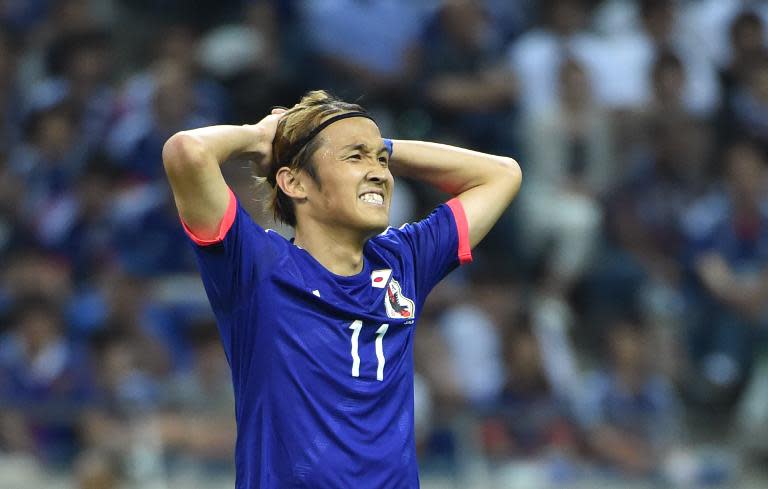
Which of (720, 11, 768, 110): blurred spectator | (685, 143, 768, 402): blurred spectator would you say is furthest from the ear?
(720, 11, 768, 110): blurred spectator

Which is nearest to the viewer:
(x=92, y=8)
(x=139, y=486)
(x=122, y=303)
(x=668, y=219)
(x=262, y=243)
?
(x=262, y=243)

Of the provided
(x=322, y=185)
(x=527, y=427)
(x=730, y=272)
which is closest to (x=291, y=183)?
(x=322, y=185)

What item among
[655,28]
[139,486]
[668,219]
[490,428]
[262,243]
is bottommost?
[139,486]

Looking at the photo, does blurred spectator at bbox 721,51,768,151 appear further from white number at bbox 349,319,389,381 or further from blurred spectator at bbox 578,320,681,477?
white number at bbox 349,319,389,381

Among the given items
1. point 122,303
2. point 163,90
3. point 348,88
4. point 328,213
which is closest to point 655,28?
point 348,88

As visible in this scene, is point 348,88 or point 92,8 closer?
point 348,88

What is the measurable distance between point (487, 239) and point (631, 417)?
188 centimetres

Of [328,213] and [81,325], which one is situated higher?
[328,213]

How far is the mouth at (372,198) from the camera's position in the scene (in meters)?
3.86

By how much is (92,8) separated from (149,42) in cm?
48

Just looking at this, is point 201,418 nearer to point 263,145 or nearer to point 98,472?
point 98,472

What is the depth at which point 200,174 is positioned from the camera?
141 inches

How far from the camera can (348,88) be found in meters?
9.33

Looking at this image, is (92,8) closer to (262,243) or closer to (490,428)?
(490,428)
